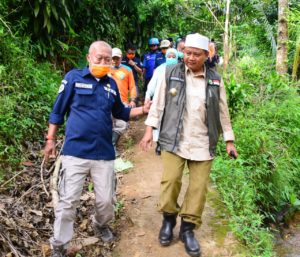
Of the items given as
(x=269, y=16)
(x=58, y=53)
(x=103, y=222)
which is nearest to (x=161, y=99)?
(x=103, y=222)

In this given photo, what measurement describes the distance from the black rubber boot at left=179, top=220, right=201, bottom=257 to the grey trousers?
75 cm

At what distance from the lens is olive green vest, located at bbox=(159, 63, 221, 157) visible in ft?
11.3

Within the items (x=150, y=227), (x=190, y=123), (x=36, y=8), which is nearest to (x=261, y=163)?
(x=150, y=227)

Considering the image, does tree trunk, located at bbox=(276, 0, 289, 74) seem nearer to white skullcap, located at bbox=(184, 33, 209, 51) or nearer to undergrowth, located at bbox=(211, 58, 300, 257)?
Answer: undergrowth, located at bbox=(211, 58, 300, 257)

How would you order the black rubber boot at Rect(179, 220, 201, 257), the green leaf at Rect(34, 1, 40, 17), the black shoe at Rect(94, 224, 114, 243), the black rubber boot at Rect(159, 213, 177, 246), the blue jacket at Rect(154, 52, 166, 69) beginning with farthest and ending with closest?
the blue jacket at Rect(154, 52, 166, 69) → the green leaf at Rect(34, 1, 40, 17) → the black shoe at Rect(94, 224, 114, 243) → the black rubber boot at Rect(159, 213, 177, 246) → the black rubber boot at Rect(179, 220, 201, 257)

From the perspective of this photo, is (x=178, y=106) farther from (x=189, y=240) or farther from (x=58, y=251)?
(x=58, y=251)

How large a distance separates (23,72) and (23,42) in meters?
0.81

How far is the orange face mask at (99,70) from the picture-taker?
341 centimetres

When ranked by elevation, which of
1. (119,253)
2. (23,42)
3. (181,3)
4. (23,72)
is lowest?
(119,253)

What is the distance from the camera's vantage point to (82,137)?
3.39 m

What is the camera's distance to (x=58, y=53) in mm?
8195

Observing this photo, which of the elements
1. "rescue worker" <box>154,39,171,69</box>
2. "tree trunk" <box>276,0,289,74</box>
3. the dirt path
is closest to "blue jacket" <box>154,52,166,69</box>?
"rescue worker" <box>154,39,171,69</box>

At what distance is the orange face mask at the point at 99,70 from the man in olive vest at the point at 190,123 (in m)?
0.50

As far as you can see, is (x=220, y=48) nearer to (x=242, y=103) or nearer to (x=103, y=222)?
(x=242, y=103)
